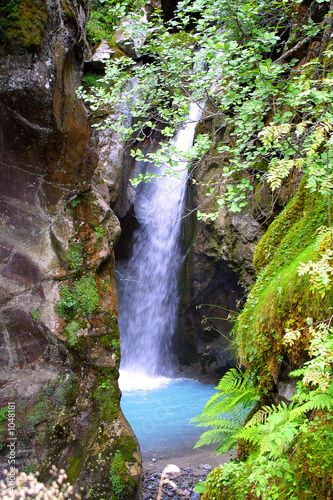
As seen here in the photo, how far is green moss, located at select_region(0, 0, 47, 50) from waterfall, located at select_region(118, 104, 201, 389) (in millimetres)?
7884

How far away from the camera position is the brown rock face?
458cm

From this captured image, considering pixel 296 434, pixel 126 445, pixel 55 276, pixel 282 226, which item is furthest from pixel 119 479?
pixel 282 226

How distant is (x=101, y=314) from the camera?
5266 mm

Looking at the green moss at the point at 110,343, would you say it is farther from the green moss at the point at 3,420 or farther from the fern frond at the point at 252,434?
the fern frond at the point at 252,434

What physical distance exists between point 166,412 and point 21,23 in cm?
847

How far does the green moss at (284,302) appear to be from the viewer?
2.99 meters

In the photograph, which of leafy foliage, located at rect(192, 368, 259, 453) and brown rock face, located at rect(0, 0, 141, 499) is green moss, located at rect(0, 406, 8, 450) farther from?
leafy foliage, located at rect(192, 368, 259, 453)

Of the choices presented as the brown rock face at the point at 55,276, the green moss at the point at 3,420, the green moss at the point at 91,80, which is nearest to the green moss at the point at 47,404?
the brown rock face at the point at 55,276

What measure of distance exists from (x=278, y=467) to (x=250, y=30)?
5302 mm

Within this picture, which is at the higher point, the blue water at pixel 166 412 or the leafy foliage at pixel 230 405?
the leafy foliage at pixel 230 405

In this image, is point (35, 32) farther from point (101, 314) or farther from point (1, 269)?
point (101, 314)

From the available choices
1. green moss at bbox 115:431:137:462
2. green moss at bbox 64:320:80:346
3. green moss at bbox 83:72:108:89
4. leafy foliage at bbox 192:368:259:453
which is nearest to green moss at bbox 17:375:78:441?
green moss at bbox 64:320:80:346

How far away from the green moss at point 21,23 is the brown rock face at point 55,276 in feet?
0.06

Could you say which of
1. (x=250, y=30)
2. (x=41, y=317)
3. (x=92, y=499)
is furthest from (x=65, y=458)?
(x=250, y=30)
